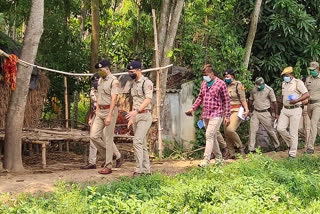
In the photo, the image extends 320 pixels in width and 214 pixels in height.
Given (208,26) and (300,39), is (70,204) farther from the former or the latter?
(300,39)

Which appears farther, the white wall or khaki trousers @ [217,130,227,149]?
the white wall

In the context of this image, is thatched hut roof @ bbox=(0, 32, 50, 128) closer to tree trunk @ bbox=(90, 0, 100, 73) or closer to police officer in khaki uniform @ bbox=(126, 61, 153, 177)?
tree trunk @ bbox=(90, 0, 100, 73)

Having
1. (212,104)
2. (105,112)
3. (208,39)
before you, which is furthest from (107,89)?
(208,39)

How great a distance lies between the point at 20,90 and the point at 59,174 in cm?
166

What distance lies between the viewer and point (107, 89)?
9.70 metres

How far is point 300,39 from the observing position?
15508mm

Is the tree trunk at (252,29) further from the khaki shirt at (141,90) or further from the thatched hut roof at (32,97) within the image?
the khaki shirt at (141,90)

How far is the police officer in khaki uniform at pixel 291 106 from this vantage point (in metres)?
11.4

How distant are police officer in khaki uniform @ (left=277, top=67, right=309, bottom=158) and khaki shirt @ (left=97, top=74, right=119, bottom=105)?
3.73 metres

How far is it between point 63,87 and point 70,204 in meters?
10.7

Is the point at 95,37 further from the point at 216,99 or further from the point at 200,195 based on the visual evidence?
the point at 200,195

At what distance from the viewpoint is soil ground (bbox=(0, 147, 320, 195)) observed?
8.62 m

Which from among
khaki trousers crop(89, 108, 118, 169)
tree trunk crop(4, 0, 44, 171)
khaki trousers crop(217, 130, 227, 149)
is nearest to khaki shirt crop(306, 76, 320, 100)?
khaki trousers crop(217, 130, 227, 149)

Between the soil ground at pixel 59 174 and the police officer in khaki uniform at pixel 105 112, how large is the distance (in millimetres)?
423
